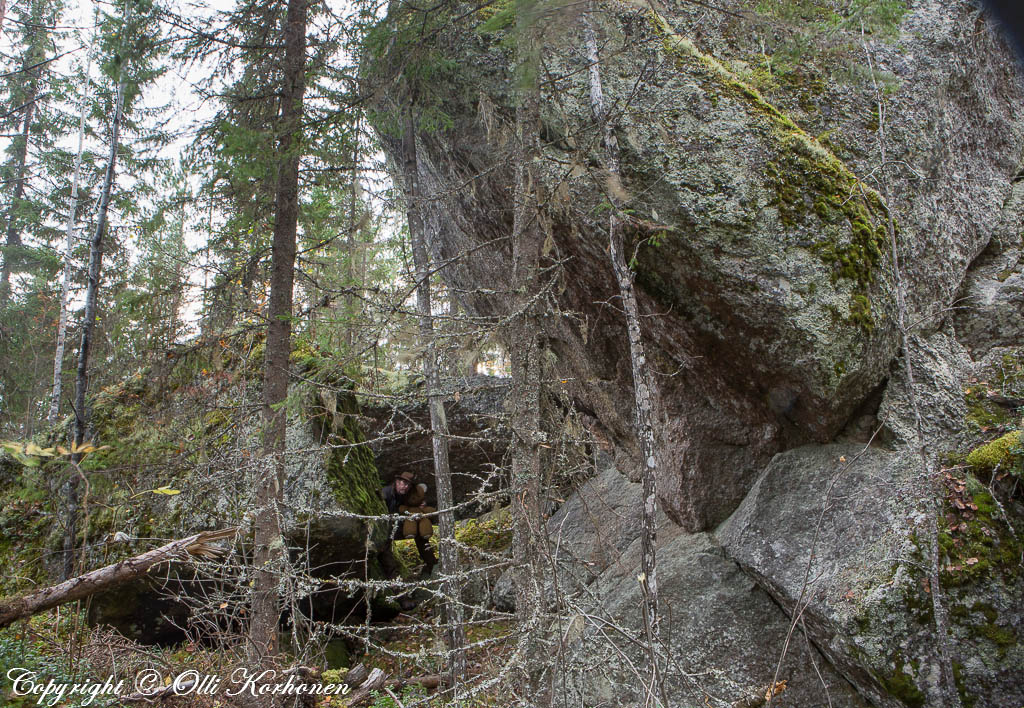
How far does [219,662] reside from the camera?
5.52 metres

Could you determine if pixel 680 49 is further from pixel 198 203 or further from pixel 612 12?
pixel 198 203

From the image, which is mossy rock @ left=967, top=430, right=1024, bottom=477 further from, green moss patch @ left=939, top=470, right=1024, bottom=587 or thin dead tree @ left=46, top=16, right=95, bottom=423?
thin dead tree @ left=46, top=16, right=95, bottom=423

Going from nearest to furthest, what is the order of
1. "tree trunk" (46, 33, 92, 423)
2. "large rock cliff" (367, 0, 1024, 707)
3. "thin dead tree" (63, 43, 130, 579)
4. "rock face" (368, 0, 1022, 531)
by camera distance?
"large rock cliff" (367, 0, 1024, 707), "rock face" (368, 0, 1022, 531), "thin dead tree" (63, 43, 130, 579), "tree trunk" (46, 33, 92, 423)

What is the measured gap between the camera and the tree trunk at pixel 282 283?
6.51m

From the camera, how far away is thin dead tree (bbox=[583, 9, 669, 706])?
14.5 ft

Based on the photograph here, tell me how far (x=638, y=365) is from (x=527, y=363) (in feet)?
3.44

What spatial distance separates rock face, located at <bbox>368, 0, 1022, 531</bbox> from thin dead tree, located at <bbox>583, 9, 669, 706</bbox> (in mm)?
188

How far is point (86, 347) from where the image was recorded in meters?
9.51

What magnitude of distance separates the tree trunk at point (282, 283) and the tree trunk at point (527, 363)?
285cm

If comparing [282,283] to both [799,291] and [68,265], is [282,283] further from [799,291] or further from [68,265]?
[68,265]

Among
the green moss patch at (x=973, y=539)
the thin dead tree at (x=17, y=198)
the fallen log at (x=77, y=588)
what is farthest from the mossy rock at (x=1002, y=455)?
the thin dead tree at (x=17, y=198)

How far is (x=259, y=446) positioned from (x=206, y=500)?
199 cm

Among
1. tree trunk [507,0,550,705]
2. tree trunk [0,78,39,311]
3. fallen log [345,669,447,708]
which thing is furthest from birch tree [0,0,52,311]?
fallen log [345,669,447,708]

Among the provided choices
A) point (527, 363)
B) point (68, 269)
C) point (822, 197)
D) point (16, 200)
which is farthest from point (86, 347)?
point (16, 200)
